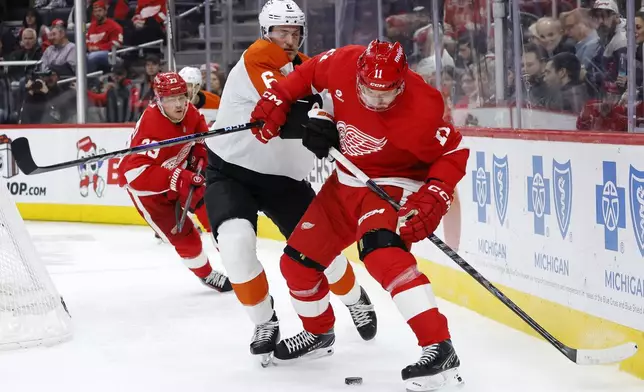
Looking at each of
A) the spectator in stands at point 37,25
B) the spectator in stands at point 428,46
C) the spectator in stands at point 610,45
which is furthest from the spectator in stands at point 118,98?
the spectator in stands at point 610,45

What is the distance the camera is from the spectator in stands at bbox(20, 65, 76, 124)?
31.0ft

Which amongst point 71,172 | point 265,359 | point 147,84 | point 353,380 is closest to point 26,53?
point 147,84

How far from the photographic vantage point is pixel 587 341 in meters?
3.88

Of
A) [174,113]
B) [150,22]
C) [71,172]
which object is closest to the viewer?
[174,113]

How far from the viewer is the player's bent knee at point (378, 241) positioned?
132 inches

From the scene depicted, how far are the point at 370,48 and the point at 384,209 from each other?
0.50m

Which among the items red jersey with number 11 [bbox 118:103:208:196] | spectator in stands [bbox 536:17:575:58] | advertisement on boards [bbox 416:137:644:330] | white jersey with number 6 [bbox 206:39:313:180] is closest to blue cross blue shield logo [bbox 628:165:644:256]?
advertisement on boards [bbox 416:137:644:330]

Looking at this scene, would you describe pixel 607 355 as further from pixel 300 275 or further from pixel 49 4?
pixel 49 4

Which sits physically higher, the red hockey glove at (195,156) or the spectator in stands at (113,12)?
the spectator in stands at (113,12)

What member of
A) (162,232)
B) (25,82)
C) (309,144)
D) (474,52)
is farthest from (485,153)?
(25,82)

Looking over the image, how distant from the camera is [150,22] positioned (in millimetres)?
9914

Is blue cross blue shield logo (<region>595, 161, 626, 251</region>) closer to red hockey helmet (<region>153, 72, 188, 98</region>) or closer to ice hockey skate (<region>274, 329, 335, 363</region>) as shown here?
ice hockey skate (<region>274, 329, 335, 363</region>)

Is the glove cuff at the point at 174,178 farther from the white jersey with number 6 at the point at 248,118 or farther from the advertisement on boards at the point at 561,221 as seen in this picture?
the advertisement on boards at the point at 561,221

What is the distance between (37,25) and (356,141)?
7.23 m
